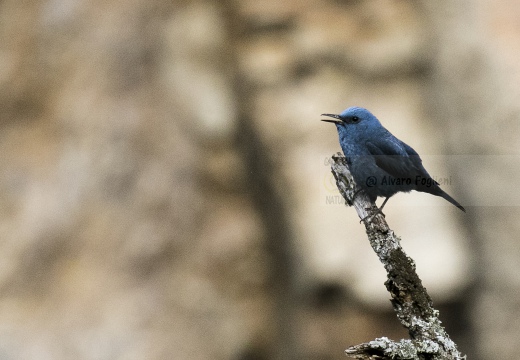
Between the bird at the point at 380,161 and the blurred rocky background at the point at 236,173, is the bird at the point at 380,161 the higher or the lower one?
the lower one

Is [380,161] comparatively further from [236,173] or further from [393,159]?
[236,173]

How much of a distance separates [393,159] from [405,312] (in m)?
0.79

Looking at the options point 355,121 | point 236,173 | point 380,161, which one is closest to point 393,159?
point 380,161

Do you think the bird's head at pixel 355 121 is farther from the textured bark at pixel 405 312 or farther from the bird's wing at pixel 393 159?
the textured bark at pixel 405 312

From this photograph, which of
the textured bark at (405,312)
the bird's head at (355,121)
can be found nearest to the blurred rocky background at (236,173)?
the bird's head at (355,121)

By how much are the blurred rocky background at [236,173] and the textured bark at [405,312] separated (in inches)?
111

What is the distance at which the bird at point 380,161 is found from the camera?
2.74 metres

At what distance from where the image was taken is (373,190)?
264 cm

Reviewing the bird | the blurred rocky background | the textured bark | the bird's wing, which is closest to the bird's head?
the bird

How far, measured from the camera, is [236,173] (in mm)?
5680

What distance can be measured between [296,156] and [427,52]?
1.62m

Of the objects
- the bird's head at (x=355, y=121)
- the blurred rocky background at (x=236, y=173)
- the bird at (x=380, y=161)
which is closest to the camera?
the bird at (x=380, y=161)

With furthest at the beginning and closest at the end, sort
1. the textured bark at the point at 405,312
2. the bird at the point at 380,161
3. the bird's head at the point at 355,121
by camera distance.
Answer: the bird's head at the point at 355,121, the bird at the point at 380,161, the textured bark at the point at 405,312

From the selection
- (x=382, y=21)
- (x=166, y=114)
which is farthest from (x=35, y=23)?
(x=382, y=21)
